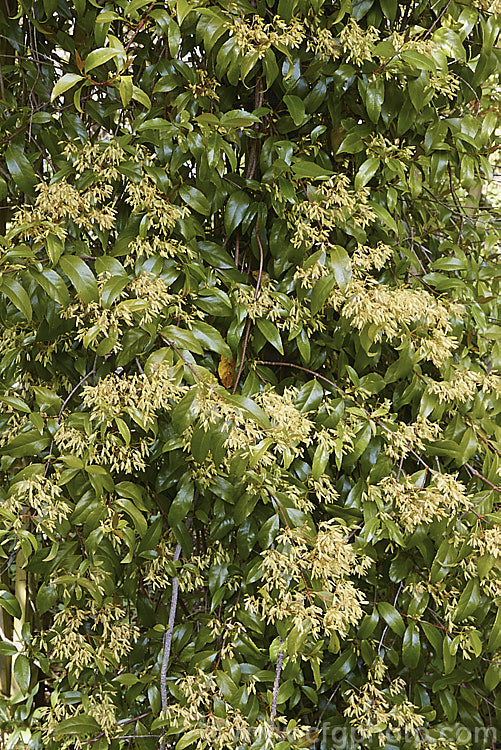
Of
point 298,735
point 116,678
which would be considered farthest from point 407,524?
point 116,678

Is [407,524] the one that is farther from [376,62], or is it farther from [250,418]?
[376,62]

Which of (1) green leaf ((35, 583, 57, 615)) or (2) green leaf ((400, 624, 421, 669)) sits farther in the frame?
(2) green leaf ((400, 624, 421, 669))

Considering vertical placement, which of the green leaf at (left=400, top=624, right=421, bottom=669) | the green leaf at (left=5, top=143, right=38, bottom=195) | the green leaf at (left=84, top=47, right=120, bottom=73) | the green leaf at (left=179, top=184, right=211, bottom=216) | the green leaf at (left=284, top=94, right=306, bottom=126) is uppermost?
the green leaf at (left=84, top=47, right=120, bottom=73)

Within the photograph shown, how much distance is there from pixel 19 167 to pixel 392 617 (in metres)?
1.09

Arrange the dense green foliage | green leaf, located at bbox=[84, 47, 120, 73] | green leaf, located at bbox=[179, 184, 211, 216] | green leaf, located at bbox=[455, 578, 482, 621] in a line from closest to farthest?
green leaf, located at bbox=[84, 47, 120, 73] → the dense green foliage → green leaf, located at bbox=[179, 184, 211, 216] → green leaf, located at bbox=[455, 578, 482, 621]

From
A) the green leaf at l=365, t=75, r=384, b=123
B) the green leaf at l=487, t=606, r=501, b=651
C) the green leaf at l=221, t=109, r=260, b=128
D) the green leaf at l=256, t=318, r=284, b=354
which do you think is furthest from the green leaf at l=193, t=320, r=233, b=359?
the green leaf at l=487, t=606, r=501, b=651

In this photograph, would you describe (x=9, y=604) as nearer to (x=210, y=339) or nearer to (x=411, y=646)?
(x=210, y=339)

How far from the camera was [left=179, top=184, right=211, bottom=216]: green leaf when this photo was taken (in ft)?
4.06

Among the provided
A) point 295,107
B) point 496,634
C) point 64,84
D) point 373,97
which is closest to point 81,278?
point 64,84

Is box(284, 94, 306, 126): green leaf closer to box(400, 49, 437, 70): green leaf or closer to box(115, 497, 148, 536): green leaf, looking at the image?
box(400, 49, 437, 70): green leaf

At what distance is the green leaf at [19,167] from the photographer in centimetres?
127

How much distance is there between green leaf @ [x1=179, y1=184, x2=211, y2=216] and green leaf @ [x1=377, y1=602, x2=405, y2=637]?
82 cm

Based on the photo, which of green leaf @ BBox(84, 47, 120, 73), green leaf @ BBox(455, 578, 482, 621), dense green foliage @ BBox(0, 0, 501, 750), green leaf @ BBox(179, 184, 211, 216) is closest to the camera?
green leaf @ BBox(84, 47, 120, 73)

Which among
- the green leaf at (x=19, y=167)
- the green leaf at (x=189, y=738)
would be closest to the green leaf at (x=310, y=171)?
the green leaf at (x=19, y=167)
